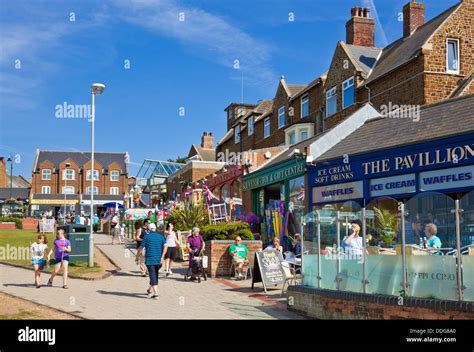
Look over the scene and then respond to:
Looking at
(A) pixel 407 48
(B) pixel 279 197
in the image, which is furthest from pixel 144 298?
(A) pixel 407 48

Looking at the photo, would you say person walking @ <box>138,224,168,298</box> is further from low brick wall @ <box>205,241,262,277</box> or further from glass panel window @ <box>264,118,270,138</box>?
glass panel window @ <box>264,118,270,138</box>

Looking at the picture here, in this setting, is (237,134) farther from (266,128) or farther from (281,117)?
(281,117)

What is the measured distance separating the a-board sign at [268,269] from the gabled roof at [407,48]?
1258 cm

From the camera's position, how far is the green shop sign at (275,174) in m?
21.5

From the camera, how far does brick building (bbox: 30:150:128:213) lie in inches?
3255

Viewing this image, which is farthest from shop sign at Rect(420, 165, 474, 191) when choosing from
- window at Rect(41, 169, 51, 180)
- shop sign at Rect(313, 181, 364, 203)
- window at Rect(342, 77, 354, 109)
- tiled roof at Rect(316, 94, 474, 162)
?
window at Rect(41, 169, 51, 180)

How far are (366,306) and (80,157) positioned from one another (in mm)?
85822

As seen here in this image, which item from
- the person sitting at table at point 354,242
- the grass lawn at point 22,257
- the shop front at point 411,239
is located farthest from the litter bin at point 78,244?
the person sitting at table at point 354,242

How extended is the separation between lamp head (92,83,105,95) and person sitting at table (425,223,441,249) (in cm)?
1261

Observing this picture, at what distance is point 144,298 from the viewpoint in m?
12.5

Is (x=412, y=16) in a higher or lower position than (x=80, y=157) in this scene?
lower

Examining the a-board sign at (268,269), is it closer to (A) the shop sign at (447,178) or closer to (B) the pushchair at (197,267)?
(B) the pushchair at (197,267)

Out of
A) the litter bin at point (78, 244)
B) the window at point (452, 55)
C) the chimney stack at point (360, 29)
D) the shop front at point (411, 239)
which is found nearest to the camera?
the shop front at point (411, 239)
